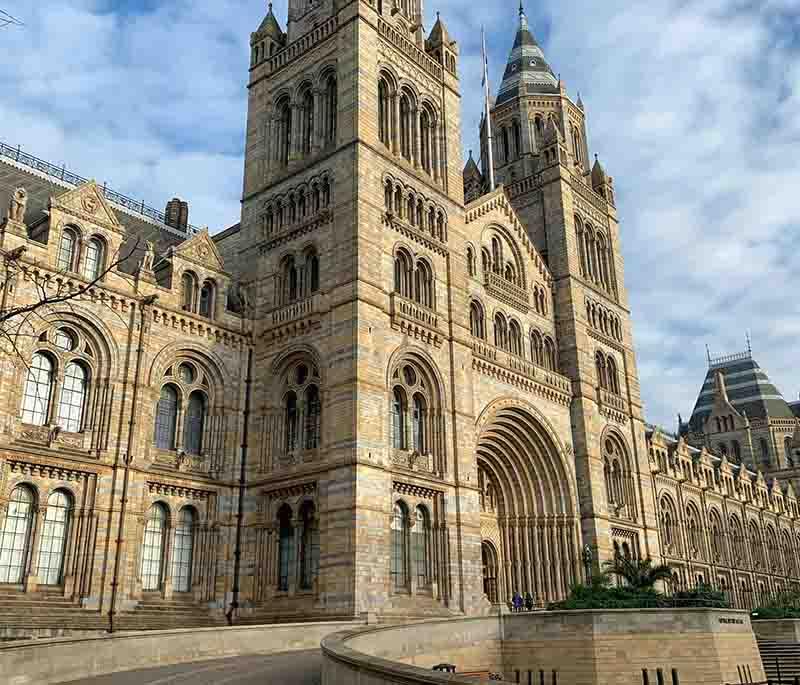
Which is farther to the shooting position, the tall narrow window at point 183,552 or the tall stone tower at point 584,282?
the tall stone tower at point 584,282

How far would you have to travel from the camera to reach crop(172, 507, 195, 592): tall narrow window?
30172mm

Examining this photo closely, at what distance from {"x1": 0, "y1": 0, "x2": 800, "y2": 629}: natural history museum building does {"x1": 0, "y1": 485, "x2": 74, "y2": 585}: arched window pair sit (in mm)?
74

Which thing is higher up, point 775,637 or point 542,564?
point 542,564

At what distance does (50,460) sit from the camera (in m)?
27.1

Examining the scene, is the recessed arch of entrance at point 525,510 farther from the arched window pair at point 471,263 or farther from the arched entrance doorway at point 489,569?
the arched window pair at point 471,263

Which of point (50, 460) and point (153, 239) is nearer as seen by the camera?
point (50, 460)

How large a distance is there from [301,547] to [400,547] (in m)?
3.71

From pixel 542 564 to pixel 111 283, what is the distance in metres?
24.6

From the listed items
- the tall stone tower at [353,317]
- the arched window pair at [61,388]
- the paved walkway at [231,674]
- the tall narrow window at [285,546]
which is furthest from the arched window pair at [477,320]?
the paved walkway at [231,674]

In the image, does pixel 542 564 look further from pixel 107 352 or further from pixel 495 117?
pixel 495 117

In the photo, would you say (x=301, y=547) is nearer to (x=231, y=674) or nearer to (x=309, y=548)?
(x=309, y=548)

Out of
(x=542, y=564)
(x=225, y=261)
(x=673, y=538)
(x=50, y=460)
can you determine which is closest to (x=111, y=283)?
Result: (x=50, y=460)

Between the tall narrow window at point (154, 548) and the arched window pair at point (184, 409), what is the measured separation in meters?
2.55

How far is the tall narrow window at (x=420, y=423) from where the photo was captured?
3350 centimetres
